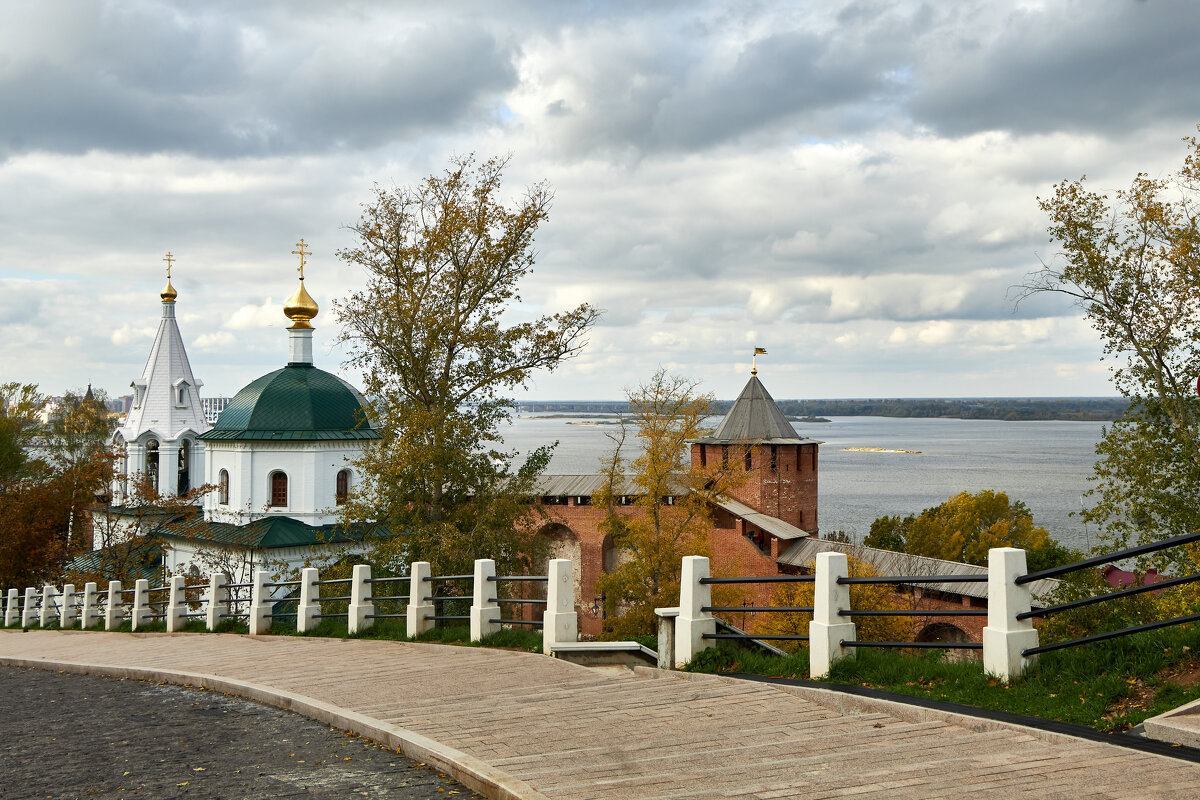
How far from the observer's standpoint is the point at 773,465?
4084cm

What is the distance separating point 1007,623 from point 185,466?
3860 cm

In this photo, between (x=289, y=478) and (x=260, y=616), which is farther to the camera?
(x=289, y=478)

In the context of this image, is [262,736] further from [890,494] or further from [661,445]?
[890,494]

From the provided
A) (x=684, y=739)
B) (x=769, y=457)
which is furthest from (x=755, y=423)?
(x=684, y=739)

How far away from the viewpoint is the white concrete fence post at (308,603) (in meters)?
13.3

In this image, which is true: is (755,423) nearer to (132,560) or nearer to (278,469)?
(278,469)

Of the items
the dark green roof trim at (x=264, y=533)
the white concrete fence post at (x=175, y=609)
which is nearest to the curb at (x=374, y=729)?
the white concrete fence post at (x=175, y=609)

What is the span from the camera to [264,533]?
101ft

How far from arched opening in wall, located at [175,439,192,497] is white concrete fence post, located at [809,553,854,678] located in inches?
1456

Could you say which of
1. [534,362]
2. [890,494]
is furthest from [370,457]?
[890,494]

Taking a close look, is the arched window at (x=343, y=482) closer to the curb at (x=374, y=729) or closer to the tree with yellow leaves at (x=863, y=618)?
the tree with yellow leaves at (x=863, y=618)

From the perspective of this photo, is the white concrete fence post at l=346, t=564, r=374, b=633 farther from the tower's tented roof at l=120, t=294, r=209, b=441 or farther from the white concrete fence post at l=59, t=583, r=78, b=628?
the tower's tented roof at l=120, t=294, r=209, b=441

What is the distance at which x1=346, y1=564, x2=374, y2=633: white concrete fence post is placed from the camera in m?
12.4

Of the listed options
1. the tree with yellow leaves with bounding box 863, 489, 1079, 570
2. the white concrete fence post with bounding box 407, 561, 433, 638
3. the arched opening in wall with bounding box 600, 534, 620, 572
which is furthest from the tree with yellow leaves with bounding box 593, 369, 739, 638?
the white concrete fence post with bounding box 407, 561, 433, 638
